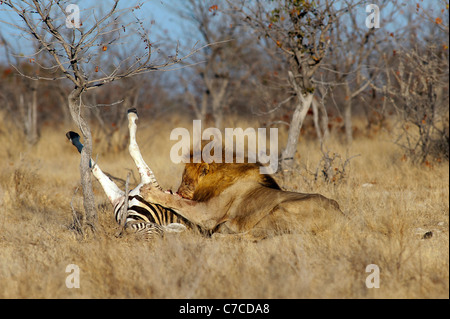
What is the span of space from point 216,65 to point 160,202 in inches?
391

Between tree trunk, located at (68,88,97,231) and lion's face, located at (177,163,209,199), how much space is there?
1032 millimetres

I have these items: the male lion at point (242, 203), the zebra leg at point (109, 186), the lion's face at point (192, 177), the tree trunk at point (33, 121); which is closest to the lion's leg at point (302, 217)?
the male lion at point (242, 203)

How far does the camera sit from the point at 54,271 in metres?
4.49

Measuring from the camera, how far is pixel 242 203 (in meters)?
5.83

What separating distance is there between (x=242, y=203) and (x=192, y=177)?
0.72 m

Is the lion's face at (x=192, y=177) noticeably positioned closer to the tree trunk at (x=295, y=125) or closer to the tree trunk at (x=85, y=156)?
the tree trunk at (x=85, y=156)

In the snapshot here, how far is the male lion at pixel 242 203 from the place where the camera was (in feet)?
17.5

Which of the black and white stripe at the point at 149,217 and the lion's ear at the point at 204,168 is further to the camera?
the lion's ear at the point at 204,168

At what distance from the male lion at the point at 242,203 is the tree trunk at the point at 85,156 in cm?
58

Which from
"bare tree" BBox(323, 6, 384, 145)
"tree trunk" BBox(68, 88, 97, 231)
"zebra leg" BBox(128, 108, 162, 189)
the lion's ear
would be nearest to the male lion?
the lion's ear

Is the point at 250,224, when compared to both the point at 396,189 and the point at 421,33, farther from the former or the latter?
the point at 421,33

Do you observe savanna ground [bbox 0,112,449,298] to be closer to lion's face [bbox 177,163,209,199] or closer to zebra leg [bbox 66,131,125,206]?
zebra leg [bbox 66,131,125,206]

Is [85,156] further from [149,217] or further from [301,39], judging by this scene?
[301,39]
